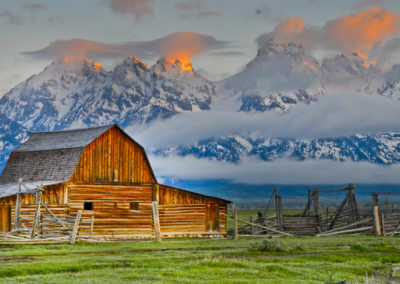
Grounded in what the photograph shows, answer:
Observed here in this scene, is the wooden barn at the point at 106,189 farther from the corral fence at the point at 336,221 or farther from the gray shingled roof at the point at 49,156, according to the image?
the corral fence at the point at 336,221

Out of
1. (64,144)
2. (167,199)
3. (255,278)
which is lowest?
(255,278)

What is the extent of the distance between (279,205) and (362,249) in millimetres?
15842

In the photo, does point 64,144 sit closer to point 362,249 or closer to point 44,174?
point 44,174

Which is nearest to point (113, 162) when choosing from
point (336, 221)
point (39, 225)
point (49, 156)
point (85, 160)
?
point (85, 160)

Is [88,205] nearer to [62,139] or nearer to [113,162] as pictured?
[113,162]

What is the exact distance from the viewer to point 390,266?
21906 mm

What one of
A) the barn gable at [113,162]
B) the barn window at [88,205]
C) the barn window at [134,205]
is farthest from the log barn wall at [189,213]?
the barn window at [88,205]

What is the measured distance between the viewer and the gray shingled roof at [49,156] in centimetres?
4300

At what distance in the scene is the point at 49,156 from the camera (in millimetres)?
45250

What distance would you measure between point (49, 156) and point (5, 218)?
6.15 metres

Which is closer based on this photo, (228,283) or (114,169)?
(228,283)

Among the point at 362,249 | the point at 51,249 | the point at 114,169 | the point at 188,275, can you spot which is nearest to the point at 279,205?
the point at 114,169

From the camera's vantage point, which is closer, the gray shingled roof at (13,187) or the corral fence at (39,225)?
the corral fence at (39,225)

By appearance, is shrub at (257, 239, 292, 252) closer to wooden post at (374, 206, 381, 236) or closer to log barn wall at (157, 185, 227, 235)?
wooden post at (374, 206, 381, 236)
